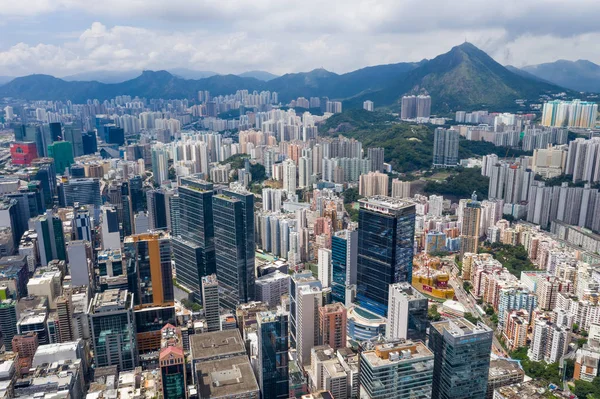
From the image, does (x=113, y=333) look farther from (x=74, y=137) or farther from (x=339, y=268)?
(x=74, y=137)

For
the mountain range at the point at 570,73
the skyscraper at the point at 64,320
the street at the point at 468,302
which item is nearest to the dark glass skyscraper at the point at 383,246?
the street at the point at 468,302

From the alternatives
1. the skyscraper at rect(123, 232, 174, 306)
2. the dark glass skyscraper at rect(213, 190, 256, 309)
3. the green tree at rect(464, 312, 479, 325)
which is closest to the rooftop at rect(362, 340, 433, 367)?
the green tree at rect(464, 312, 479, 325)

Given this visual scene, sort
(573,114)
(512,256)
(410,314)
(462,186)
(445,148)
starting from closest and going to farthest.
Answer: (410,314), (512,256), (462,186), (445,148), (573,114)

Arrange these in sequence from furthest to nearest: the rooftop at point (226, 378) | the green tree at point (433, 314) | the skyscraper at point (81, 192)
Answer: the skyscraper at point (81, 192), the green tree at point (433, 314), the rooftop at point (226, 378)

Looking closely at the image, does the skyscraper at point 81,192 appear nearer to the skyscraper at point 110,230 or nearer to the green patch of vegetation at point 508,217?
the skyscraper at point 110,230

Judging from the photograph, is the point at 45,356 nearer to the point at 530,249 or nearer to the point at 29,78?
the point at 530,249

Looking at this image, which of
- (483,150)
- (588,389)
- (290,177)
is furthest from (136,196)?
(483,150)
